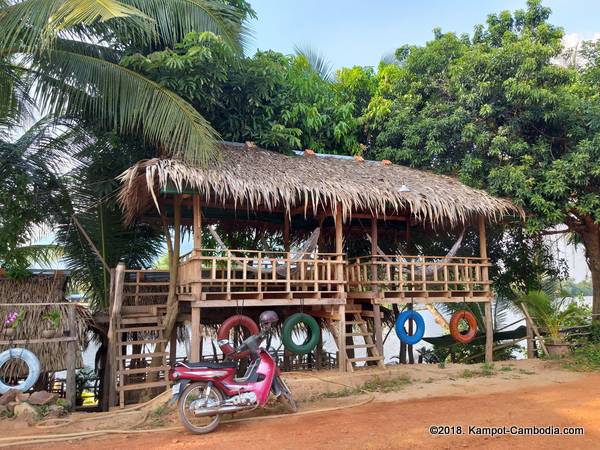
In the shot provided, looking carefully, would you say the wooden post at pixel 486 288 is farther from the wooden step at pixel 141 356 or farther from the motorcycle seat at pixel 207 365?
the motorcycle seat at pixel 207 365

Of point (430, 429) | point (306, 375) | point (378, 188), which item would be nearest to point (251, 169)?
point (378, 188)

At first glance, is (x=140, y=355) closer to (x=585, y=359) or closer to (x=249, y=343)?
(x=249, y=343)

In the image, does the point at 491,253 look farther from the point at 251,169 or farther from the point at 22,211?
the point at 22,211

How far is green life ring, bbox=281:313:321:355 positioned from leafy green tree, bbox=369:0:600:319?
4737 mm

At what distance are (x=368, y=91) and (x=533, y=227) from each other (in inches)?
220

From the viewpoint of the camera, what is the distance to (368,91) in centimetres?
1330

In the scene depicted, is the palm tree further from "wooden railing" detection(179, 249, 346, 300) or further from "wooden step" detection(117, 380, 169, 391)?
"wooden step" detection(117, 380, 169, 391)

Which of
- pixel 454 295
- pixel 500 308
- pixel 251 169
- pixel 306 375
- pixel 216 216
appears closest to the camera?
pixel 306 375

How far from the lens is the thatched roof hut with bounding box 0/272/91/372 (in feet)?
22.9

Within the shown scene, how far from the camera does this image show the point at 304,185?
8078 mm

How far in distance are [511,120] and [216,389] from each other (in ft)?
27.9

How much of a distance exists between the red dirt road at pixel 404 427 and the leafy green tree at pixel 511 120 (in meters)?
4.71

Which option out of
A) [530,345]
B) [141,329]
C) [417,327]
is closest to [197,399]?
[141,329]

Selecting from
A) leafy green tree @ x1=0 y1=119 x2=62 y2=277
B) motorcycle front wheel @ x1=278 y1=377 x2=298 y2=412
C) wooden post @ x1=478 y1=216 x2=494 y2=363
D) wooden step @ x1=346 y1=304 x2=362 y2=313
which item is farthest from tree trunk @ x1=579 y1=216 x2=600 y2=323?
leafy green tree @ x1=0 y1=119 x2=62 y2=277
